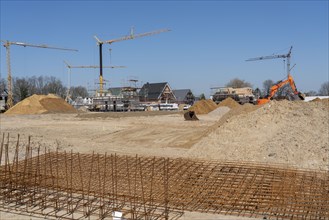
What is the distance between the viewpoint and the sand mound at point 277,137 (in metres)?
8.47

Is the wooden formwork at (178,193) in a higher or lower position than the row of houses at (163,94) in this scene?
lower

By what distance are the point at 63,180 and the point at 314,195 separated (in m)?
4.45

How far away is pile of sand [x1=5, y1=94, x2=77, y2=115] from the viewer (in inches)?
1217

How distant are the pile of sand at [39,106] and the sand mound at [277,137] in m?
23.5

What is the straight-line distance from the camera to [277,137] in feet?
30.6

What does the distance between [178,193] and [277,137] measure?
4585mm

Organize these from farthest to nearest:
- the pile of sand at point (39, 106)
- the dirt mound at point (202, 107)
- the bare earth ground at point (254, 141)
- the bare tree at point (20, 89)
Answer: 1. the bare tree at point (20, 89)
2. the pile of sand at point (39, 106)
3. the dirt mound at point (202, 107)
4. the bare earth ground at point (254, 141)

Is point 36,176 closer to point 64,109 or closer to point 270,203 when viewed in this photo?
point 270,203

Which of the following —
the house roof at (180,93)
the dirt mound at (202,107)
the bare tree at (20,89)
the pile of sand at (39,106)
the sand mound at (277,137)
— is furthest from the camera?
the house roof at (180,93)

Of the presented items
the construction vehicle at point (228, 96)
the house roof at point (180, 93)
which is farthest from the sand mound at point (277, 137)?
the house roof at point (180, 93)

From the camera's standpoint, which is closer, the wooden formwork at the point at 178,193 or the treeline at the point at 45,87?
the wooden formwork at the point at 178,193

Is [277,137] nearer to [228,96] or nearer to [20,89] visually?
[228,96]

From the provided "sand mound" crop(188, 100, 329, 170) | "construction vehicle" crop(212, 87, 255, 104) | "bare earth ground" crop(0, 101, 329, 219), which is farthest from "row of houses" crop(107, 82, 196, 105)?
"sand mound" crop(188, 100, 329, 170)

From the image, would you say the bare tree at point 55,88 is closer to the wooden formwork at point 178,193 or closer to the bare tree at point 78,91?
the bare tree at point 78,91
